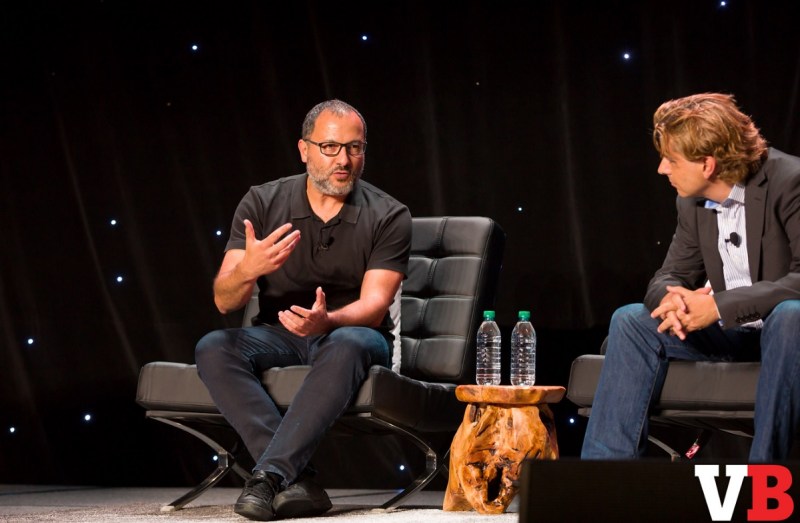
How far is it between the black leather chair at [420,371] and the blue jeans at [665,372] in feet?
2.10

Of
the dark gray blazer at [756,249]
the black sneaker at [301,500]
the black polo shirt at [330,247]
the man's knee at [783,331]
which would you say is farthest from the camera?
the black polo shirt at [330,247]

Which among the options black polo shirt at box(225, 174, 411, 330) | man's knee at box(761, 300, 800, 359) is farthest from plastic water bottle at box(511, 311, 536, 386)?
man's knee at box(761, 300, 800, 359)

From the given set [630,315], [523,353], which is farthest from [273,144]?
[630,315]

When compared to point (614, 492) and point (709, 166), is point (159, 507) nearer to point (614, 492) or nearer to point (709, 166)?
point (709, 166)

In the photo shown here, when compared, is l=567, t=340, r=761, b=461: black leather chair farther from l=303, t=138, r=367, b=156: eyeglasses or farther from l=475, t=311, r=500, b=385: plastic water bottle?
l=303, t=138, r=367, b=156: eyeglasses

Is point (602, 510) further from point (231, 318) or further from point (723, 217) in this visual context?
point (231, 318)

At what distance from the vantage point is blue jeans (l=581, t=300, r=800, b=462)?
2.37m

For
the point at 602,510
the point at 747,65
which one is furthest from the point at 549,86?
the point at 602,510

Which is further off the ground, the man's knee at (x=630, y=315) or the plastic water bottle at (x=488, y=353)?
the man's knee at (x=630, y=315)

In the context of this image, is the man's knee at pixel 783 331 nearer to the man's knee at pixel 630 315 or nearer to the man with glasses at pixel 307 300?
the man's knee at pixel 630 315

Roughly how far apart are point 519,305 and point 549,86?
30.1 inches

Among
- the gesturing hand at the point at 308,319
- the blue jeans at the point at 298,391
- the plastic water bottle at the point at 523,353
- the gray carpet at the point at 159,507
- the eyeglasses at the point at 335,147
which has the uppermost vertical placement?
the eyeglasses at the point at 335,147

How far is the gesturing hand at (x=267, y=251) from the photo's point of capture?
295 centimetres

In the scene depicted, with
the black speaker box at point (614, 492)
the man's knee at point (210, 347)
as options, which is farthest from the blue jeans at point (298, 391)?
the black speaker box at point (614, 492)
